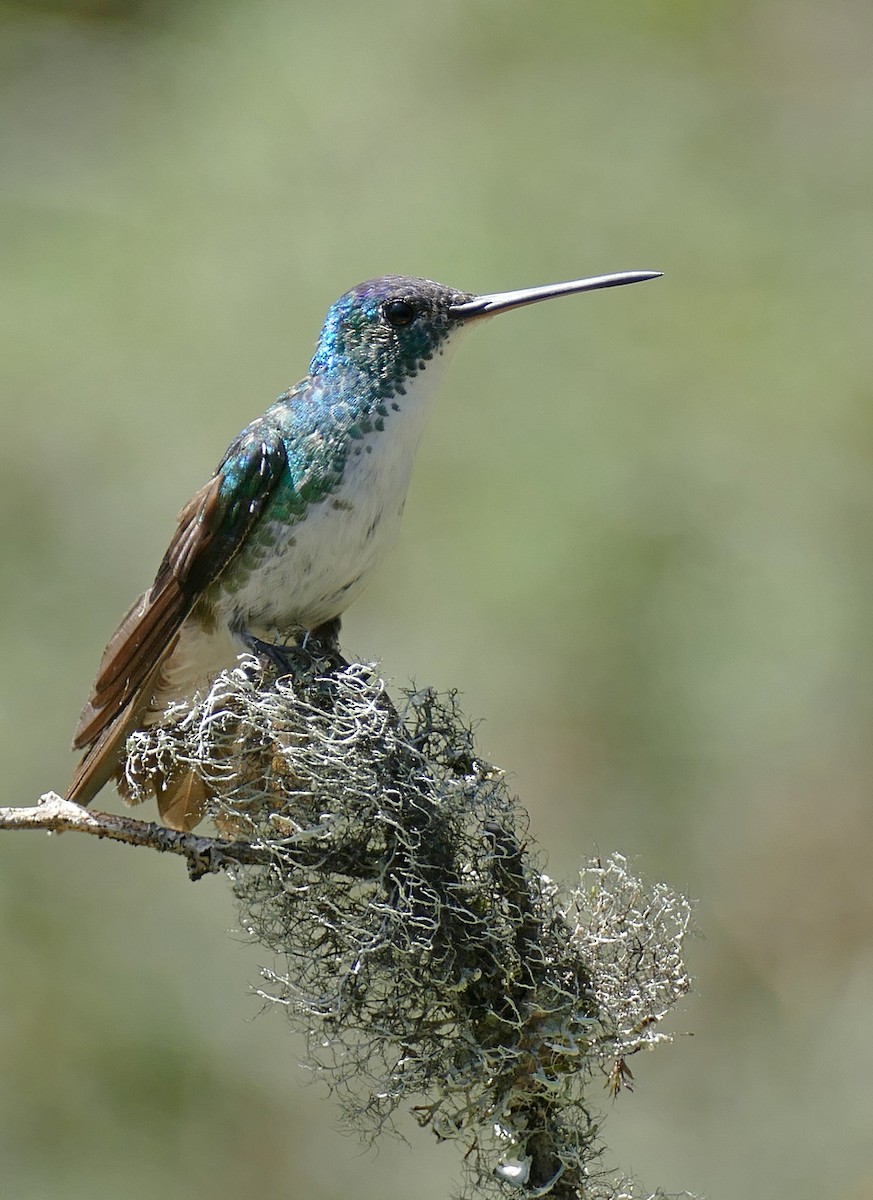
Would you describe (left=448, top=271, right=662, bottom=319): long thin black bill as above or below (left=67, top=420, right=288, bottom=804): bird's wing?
above

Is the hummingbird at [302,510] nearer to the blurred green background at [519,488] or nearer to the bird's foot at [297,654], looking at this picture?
the bird's foot at [297,654]

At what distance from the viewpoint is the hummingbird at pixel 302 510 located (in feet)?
9.87

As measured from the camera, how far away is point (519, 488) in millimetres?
5746

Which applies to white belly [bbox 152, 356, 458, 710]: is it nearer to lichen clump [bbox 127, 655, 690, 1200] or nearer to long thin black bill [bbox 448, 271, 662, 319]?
long thin black bill [bbox 448, 271, 662, 319]

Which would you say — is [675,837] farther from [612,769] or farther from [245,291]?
[245,291]

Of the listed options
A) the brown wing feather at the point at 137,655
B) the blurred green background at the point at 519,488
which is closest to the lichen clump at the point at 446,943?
the brown wing feather at the point at 137,655

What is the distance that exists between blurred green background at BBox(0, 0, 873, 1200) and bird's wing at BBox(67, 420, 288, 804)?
1.71 metres

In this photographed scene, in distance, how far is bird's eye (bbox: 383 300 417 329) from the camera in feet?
10.4

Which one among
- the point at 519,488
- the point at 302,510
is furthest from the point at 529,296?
the point at 519,488

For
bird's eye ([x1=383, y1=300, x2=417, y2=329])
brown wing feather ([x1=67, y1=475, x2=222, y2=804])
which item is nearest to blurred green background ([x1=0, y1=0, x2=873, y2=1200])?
brown wing feather ([x1=67, y1=475, x2=222, y2=804])

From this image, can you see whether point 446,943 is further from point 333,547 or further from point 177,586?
point 177,586

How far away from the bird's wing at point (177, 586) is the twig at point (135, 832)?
0.56m

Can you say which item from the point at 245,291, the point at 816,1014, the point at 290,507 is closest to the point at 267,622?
the point at 290,507

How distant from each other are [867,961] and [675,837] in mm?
846
